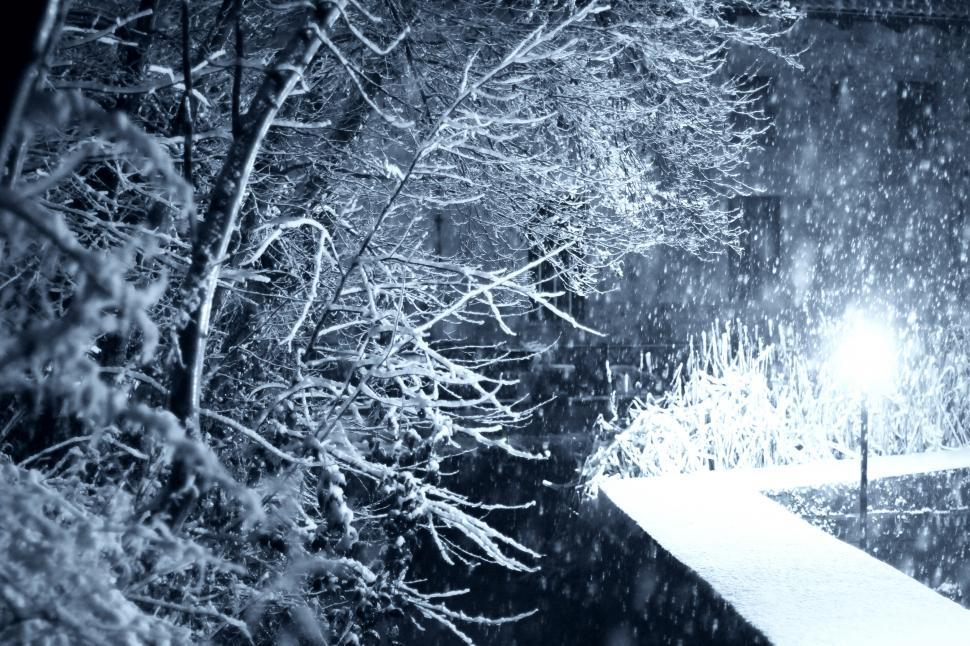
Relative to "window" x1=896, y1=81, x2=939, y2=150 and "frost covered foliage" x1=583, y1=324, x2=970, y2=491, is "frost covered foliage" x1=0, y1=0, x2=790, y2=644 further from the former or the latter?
"window" x1=896, y1=81, x2=939, y2=150

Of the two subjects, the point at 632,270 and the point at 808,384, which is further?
the point at 632,270

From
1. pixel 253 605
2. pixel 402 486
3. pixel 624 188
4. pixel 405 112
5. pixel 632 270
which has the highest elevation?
pixel 405 112

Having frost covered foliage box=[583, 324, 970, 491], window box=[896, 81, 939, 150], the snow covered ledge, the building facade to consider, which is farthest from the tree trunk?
window box=[896, 81, 939, 150]

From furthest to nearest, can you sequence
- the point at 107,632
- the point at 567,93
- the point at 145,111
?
the point at 567,93
the point at 145,111
the point at 107,632

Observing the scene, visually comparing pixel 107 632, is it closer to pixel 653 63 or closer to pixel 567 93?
pixel 567 93

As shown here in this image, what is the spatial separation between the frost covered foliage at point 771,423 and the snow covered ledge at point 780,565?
0.84 metres

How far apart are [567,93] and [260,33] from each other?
225 cm

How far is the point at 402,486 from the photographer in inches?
124

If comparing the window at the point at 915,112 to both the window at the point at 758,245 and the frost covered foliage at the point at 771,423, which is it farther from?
the frost covered foliage at the point at 771,423

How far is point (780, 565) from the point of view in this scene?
128 inches

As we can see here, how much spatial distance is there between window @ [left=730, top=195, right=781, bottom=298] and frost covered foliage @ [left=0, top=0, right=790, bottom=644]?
27.9 ft

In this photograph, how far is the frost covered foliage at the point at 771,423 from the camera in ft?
19.6

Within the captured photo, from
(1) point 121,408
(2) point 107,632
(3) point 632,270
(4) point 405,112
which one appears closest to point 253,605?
(2) point 107,632

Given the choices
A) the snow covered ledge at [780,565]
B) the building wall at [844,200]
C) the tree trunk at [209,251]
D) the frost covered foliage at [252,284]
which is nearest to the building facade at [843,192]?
the building wall at [844,200]
